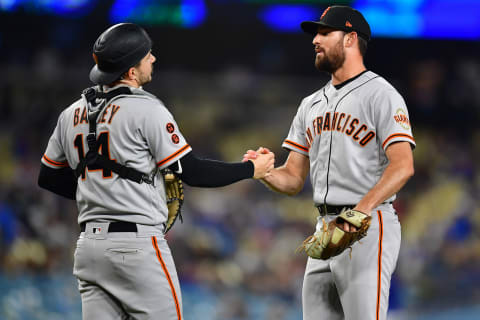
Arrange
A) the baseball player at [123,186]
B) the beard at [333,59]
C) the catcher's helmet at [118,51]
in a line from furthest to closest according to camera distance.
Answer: the beard at [333,59]
the catcher's helmet at [118,51]
the baseball player at [123,186]

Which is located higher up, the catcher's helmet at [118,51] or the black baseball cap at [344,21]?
the black baseball cap at [344,21]

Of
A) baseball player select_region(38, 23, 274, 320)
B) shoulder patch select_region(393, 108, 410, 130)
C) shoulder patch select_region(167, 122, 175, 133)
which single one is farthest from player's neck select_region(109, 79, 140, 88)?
shoulder patch select_region(393, 108, 410, 130)

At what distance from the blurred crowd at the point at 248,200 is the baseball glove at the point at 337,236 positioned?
6.45 m

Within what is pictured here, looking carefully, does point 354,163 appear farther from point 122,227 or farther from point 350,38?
point 122,227

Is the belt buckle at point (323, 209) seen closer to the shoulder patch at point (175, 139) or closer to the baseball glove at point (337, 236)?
the baseball glove at point (337, 236)

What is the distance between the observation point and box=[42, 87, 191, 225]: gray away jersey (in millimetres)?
2588

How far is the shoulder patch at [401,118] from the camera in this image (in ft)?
9.47

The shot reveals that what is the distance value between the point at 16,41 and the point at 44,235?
10.3 feet

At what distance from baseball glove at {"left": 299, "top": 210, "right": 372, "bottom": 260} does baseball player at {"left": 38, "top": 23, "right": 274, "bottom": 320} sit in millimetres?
636

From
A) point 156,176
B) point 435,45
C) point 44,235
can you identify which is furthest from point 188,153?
point 435,45

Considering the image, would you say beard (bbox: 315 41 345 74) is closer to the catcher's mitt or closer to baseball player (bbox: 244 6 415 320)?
baseball player (bbox: 244 6 415 320)

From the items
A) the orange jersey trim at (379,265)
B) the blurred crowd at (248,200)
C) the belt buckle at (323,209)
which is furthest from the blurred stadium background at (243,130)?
the orange jersey trim at (379,265)

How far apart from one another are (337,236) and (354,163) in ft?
1.42

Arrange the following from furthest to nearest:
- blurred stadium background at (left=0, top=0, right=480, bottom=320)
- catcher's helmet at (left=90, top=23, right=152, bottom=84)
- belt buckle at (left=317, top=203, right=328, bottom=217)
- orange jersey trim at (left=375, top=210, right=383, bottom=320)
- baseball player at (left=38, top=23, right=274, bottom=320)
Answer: blurred stadium background at (left=0, top=0, right=480, bottom=320) < belt buckle at (left=317, top=203, right=328, bottom=217) < orange jersey trim at (left=375, top=210, right=383, bottom=320) < catcher's helmet at (left=90, top=23, right=152, bottom=84) < baseball player at (left=38, top=23, right=274, bottom=320)
